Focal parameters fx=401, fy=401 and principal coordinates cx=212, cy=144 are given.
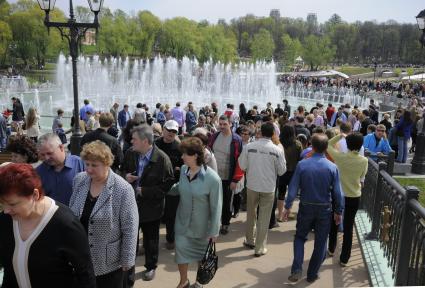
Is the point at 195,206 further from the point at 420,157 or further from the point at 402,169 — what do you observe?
the point at 402,169

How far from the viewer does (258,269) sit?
219 inches

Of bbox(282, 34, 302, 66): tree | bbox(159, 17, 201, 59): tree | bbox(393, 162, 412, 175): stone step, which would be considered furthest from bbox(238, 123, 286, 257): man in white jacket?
bbox(282, 34, 302, 66): tree

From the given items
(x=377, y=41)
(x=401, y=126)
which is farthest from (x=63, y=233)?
(x=377, y=41)

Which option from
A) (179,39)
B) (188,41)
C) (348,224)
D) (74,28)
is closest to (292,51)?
(188,41)

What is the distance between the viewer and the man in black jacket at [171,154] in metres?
5.95

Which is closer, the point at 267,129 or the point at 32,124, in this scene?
the point at 267,129

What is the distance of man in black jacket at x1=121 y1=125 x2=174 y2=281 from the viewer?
481 centimetres

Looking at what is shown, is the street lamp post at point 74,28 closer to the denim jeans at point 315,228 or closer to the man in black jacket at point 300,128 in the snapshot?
the man in black jacket at point 300,128

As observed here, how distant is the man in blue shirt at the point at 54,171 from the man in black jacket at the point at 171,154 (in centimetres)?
202

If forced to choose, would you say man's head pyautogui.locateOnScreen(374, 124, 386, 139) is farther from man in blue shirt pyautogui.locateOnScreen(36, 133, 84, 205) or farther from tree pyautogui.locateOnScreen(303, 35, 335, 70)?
tree pyautogui.locateOnScreen(303, 35, 335, 70)

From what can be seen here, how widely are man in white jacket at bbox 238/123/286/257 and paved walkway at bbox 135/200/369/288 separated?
0.92 ft

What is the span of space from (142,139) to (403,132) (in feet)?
35.1

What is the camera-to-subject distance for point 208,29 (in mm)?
83812

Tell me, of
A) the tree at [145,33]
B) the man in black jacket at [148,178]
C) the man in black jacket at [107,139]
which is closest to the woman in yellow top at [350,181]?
the man in black jacket at [148,178]
